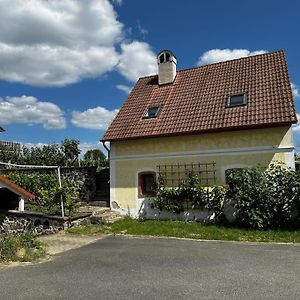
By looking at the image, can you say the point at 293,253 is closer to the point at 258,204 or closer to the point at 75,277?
the point at 258,204

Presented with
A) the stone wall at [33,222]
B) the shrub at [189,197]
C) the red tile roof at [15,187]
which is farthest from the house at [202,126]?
the red tile roof at [15,187]

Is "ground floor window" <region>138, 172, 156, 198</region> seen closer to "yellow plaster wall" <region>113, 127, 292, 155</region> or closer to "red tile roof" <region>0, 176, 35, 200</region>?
"yellow plaster wall" <region>113, 127, 292, 155</region>

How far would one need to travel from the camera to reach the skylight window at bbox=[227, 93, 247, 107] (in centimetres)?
1479

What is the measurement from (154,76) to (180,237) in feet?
34.2

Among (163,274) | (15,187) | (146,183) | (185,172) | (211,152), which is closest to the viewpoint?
(163,274)

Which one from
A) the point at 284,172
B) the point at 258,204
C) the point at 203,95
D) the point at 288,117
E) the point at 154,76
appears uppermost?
the point at 154,76

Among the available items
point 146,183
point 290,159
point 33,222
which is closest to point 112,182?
point 146,183

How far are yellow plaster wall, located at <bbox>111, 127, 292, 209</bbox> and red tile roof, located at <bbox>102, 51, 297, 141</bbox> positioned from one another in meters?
0.43

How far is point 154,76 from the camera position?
19.5m

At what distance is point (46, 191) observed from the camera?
16.3m

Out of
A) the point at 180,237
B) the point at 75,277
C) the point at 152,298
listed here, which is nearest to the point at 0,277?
the point at 75,277

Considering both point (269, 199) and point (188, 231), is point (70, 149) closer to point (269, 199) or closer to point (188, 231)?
point (188, 231)

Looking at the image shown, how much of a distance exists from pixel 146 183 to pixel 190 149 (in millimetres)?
2627

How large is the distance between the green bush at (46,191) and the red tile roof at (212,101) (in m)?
3.20
